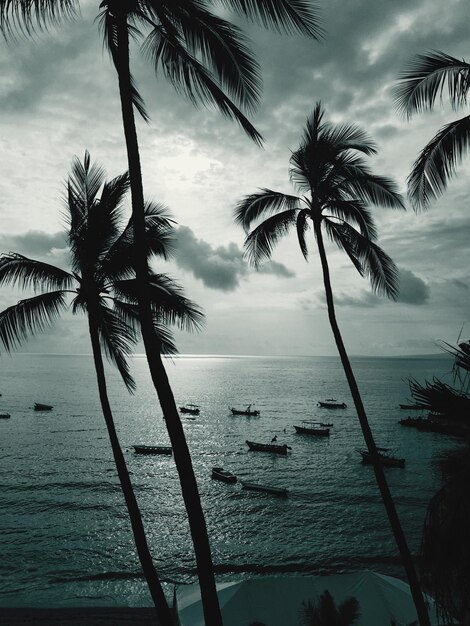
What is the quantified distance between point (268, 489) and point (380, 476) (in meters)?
34.9

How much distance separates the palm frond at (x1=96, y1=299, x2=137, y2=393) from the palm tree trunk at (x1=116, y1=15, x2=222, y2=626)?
6271 millimetres

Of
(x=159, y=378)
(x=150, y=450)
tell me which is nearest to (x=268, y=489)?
(x=150, y=450)

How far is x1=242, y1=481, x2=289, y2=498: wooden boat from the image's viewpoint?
142 ft

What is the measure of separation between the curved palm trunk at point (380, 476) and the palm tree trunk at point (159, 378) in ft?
19.1

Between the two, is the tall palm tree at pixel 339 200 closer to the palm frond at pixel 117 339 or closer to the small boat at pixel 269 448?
the palm frond at pixel 117 339

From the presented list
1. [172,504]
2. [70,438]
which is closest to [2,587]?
[172,504]

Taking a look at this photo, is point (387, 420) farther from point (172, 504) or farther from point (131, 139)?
point (131, 139)

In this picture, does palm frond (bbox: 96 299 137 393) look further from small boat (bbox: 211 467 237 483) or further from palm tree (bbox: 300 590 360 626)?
small boat (bbox: 211 467 237 483)

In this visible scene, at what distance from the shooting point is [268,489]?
4409 cm

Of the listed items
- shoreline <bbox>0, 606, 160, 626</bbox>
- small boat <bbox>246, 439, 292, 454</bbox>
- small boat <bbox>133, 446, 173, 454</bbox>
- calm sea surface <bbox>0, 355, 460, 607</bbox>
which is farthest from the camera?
small boat <bbox>133, 446, 173, 454</bbox>

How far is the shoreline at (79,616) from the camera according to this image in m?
22.6

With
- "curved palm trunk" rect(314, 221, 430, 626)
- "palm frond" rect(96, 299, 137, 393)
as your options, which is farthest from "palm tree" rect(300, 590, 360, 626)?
"palm frond" rect(96, 299, 137, 393)

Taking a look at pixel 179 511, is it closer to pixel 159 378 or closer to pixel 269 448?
pixel 269 448

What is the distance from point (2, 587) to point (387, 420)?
7908 cm
